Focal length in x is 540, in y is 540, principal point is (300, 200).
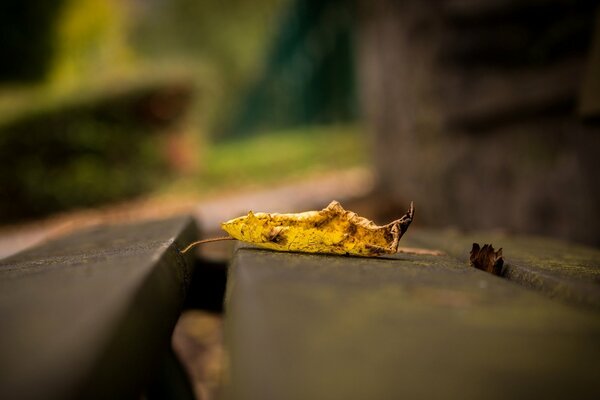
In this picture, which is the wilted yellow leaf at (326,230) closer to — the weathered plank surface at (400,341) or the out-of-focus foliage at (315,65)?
the weathered plank surface at (400,341)

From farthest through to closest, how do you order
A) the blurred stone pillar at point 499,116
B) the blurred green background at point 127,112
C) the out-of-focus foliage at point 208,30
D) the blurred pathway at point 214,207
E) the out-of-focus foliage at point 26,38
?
the out-of-focus foliage at point 208,30, the out-of-focus foliage at point 26,38, the blurred green background at point 127,112, the blurred pathway at point 214,207, the blurred stone pillar at point 499,116

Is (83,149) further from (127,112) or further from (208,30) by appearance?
(208,30)

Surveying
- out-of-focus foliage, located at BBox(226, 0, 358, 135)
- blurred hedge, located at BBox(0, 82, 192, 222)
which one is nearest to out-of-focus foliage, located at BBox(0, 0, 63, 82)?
blurred hedge, located at BBox(0, 82, 192, 222)

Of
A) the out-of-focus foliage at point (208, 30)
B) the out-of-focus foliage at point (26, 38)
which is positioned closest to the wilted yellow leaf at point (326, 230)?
the out-of-focus foliage at point (26, 38)

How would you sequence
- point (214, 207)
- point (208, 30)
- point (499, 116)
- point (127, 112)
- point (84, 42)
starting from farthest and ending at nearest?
point (208, 30) → point (84, 42) → point (127, 112) → point (214, 207) → point (499, 116)

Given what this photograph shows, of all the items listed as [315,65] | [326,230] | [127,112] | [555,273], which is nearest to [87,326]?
[326,230]

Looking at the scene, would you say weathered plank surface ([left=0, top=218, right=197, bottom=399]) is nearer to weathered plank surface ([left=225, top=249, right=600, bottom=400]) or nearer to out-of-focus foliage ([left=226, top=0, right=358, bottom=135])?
weathered plank surface ([left=225, top=249, right=600, bottom=400])

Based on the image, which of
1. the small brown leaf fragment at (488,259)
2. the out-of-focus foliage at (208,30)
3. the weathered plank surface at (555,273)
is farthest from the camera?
the out-of-focus foliage at (208,30)
